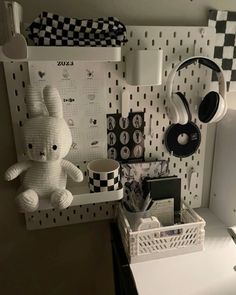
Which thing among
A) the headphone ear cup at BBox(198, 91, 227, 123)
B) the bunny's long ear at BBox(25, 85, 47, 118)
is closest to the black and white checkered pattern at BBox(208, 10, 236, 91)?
the headphone ear cup at BBox(198, 91, 227, 123)

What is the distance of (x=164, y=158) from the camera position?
3.34 feet

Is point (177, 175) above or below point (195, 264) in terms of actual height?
above

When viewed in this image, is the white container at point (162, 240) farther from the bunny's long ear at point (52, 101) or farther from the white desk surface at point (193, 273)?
the bunny's long ear at point (52, 101)

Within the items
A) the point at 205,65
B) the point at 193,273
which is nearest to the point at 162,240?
the point at 193,273

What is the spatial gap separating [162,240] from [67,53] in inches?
24.4

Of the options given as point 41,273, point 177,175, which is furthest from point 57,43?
point 41,273

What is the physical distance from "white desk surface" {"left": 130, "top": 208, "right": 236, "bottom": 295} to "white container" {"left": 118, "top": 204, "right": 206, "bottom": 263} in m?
0.02

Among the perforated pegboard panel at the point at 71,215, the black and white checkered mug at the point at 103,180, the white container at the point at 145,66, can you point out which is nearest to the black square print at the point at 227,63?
the white container at the point at 145,66

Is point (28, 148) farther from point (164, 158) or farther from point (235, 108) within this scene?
point (235, 108)

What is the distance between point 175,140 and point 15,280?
836mm

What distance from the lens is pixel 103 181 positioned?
0.83 meters

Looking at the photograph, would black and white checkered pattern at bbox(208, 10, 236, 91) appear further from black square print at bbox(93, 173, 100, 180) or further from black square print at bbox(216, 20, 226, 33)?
black square print at bbox(93, 173, 100, 180)

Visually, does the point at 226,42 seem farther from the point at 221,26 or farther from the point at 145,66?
the point at 145,66

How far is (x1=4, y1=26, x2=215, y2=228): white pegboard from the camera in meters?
0.85
